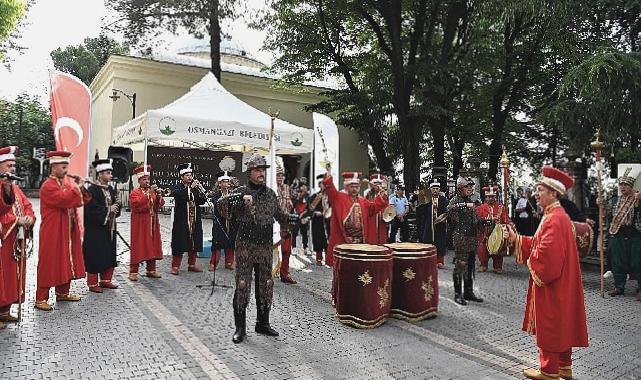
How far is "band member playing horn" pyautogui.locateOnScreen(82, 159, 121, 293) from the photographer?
7598mm

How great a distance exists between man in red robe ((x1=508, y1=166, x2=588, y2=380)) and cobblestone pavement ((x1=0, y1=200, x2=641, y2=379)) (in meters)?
0.39

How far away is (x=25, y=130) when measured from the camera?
132ft

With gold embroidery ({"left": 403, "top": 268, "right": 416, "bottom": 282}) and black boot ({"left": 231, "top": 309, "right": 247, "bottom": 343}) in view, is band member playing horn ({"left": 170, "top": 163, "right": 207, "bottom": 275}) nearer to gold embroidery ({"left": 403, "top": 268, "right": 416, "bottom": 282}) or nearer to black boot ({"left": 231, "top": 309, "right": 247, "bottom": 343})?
black boot ({"left": 231, "top": 309, "right": 247, "bottom": 343})

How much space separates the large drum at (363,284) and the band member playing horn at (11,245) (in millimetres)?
3896

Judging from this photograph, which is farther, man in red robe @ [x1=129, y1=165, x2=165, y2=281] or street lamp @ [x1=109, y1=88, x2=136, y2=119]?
street lamp @ [x1=109, y1=88, x2=136, y2=119]

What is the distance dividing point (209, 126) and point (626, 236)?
8.33 metres

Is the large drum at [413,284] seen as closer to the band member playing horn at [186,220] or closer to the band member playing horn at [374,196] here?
the band member playing horn at [374,196]

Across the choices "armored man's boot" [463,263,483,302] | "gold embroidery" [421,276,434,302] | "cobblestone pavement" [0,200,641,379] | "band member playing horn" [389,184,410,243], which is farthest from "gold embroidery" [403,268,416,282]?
"band member playing horn" [389,184,410,243]

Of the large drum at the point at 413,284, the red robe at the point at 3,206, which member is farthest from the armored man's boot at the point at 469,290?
Result: the red robe at the point at 3,206

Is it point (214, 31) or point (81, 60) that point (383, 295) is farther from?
point (81, 60)

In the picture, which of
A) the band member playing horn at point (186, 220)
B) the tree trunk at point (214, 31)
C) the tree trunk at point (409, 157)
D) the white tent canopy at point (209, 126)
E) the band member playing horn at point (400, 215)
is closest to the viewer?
the band member playing horn at point (186, 220)

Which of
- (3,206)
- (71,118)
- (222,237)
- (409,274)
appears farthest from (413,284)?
(71,118)

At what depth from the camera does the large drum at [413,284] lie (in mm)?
6645

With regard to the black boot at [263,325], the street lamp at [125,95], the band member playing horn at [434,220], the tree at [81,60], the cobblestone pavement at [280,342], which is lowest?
the cobblestone pavement at [280,342]
